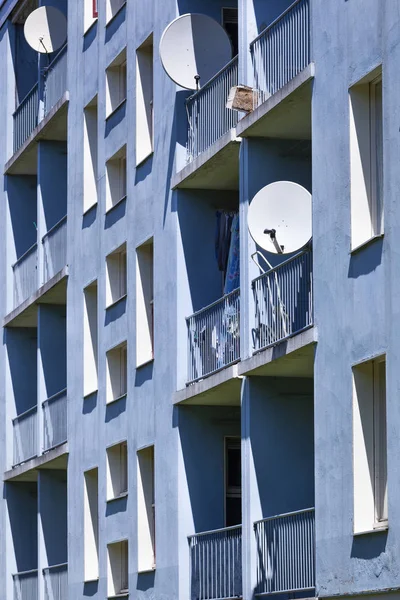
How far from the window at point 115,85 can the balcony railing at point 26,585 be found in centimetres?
1107

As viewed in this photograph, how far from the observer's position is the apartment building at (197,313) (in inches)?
843

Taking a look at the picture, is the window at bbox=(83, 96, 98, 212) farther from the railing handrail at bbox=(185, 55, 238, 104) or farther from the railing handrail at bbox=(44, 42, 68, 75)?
the railing handrail at bbox=(185, 55, 238, 104)

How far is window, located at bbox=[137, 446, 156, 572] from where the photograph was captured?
100ft

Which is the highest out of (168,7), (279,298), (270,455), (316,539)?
(168,7)

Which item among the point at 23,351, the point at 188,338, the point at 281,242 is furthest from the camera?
the point at 23,351

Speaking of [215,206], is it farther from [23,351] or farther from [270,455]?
[23,351]

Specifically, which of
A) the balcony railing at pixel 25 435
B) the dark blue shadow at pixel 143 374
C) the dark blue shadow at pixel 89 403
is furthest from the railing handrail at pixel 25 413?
the dark blue shadow at pixel 143 374

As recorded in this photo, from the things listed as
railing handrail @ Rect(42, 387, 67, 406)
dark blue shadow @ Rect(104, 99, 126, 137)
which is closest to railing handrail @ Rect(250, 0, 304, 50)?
dark blue shadow @ Rect(104, 99, 126, 137)

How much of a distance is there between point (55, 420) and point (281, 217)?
1482 cm

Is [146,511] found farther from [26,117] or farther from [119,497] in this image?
[26,117]

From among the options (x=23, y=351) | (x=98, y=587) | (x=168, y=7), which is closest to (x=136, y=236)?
(x=168, y=7)

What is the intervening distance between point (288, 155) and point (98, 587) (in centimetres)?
1098

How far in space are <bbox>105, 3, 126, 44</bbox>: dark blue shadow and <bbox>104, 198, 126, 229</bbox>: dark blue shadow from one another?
3.59 m

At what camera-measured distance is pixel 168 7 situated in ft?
99.5
